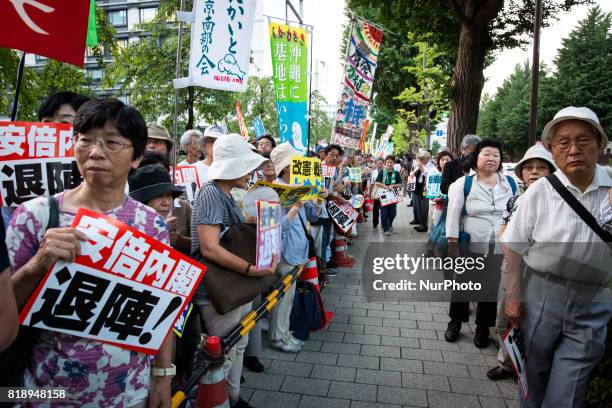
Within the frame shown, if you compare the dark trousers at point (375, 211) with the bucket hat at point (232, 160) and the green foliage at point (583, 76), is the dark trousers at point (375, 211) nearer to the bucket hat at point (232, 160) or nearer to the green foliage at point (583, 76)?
the bucket hat at point (232, 160)

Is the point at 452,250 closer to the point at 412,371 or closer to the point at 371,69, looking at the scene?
the point at 412,371

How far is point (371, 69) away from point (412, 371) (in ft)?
19.0

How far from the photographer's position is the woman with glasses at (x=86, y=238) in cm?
137

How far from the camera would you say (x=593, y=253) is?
85.9 inches

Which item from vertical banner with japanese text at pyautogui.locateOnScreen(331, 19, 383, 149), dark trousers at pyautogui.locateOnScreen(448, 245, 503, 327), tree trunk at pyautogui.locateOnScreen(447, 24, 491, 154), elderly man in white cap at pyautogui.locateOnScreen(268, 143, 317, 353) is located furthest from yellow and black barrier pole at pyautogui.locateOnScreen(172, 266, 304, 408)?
tree trunk at pyautogui.locateOnScreen(447, 24, 491, 154)

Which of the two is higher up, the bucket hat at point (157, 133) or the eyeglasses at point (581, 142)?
the bucket hat at point (157, 133)

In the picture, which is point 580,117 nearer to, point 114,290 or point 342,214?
point 114,290

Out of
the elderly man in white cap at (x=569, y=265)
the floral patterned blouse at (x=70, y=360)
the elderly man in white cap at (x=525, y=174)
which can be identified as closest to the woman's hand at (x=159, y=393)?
the floral patterned blouse at (x=70, y=360)

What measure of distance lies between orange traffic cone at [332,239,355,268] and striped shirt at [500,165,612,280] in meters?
5.18

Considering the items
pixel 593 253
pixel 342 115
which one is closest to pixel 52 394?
pixel 593 253

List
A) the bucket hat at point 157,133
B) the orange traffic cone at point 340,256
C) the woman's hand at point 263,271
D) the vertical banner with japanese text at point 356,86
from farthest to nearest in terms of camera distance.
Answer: the orange traffic cone at point 340,256, the vertical banner with japanese text at point 356,86, the bucket hat at point 157,133, the woman's hand at point 263,271

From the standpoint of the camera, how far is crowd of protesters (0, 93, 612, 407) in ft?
4.78

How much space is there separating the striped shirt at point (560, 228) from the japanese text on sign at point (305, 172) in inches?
87.8

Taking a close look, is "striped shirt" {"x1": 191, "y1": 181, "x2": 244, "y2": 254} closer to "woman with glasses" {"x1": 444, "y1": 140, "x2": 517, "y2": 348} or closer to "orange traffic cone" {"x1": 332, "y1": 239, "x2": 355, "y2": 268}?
"woman with glasses" {"x1": 444, "y1": 140, "x2": 517, "y2": 348}
